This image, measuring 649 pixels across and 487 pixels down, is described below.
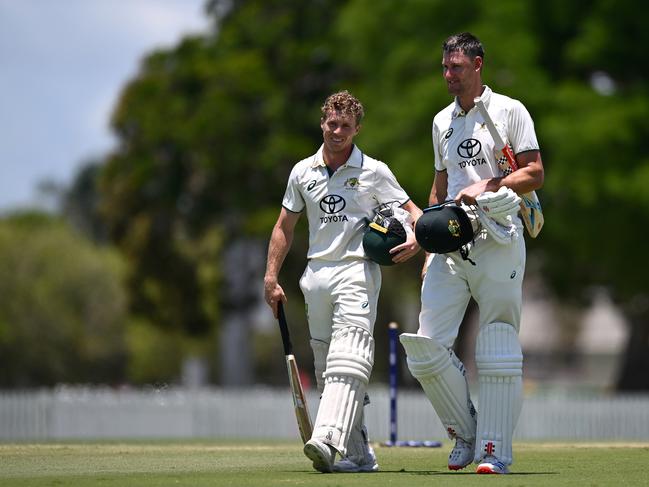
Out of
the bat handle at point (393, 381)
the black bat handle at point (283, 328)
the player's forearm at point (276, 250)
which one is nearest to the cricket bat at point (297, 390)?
the black bat handle at point (283, 328)

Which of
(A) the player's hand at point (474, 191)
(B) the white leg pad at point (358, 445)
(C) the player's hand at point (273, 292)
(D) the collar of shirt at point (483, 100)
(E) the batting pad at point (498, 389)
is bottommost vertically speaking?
(B) the white leg pad at point (358, 445)

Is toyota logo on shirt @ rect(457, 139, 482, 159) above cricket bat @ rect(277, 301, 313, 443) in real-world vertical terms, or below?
above

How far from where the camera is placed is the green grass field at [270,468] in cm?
766

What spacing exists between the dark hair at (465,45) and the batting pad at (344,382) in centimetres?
176

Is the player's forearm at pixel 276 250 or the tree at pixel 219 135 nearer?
the player's forearm at pixel 276 250

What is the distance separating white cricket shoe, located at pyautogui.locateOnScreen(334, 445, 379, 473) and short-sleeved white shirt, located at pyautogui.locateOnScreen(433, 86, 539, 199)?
1.69 m

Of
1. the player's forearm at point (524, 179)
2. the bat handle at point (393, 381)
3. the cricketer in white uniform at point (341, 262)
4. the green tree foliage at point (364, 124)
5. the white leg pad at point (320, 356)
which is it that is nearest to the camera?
the player's forearm at point (524, 179)

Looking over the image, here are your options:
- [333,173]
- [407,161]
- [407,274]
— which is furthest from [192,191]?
[333,173]

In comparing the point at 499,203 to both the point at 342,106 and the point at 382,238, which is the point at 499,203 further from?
the point at 342,106

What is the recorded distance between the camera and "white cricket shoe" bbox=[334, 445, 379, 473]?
8.70m

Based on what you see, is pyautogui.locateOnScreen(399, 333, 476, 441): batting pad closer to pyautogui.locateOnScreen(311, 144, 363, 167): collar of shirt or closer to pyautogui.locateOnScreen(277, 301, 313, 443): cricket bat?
pyautogui.locateOnScreen(277, 301, 313, 443): cricket bat

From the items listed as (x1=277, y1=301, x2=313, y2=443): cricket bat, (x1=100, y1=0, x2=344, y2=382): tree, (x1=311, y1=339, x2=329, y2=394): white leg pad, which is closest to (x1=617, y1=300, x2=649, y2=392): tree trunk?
(x1=100, y1=0, x2=344, y2=382): tree

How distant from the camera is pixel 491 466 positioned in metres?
8.21

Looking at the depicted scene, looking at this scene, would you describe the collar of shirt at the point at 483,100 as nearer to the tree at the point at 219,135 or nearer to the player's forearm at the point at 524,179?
the player's forearm at the point at 524,179
